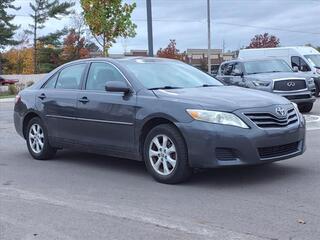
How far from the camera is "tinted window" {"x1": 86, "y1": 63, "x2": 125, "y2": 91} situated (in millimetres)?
8078

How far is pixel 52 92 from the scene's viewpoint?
9.03 metres

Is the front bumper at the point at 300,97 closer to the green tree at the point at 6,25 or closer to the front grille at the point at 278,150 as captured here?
the front grille at the point at 278,150

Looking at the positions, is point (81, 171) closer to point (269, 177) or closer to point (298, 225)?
point (269, 177)

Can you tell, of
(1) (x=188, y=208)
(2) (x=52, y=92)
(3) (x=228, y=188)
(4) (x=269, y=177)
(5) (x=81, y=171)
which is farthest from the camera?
(2) (x=52, y=92)

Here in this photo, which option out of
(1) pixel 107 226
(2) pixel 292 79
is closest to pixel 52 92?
(1) pixel 107 226

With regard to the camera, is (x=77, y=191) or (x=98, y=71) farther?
(x=98, y=71)

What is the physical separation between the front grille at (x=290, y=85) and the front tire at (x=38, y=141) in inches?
326

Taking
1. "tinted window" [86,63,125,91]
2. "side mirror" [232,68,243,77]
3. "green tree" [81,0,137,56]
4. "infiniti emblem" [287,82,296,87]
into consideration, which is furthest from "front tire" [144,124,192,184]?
"green tree" [81,0,137,56]

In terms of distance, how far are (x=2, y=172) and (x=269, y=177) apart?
149 inches

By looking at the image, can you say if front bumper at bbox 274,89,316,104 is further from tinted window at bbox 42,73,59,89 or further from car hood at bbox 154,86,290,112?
car hood at bbox 154,86,290,112

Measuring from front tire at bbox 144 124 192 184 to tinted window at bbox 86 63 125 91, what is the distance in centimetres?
115

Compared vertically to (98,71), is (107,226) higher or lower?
lower

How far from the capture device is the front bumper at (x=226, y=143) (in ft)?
22.0

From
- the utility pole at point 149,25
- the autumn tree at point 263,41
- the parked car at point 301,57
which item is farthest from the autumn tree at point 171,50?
the utility pole at point 149,25
